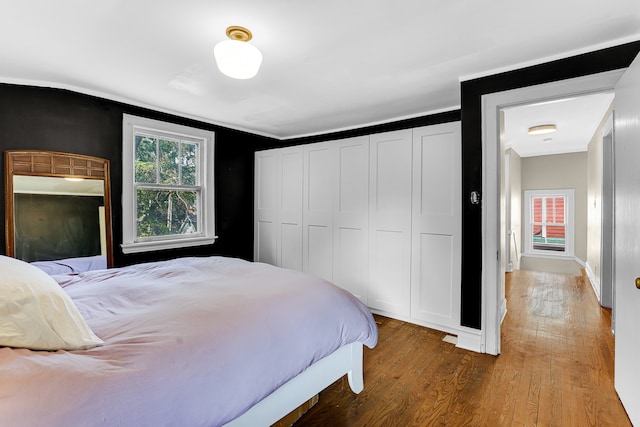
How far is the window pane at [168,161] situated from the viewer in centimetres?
362

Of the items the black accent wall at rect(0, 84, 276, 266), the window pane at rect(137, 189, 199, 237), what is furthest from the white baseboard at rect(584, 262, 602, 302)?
the window pane at rect(137, 189, 199, 237)

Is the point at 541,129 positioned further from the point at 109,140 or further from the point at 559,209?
the point at 109,140

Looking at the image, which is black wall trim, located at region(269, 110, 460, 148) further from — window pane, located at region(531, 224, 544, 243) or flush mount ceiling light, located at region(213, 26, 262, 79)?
window pane, located at region(531, 224, 544, 243)

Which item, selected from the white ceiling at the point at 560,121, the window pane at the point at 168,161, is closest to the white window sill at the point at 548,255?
the white ceiling at the point at 560,121

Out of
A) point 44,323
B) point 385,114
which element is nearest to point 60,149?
point 44,323

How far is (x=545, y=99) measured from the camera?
2.32 meters

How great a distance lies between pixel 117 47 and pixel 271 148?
2.73 meters

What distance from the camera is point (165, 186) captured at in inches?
142

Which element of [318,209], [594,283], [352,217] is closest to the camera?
[352,217]

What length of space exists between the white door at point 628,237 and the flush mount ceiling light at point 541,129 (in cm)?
269

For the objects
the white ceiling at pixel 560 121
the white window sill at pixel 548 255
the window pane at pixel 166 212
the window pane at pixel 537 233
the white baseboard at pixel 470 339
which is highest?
the white ceiling at pixel 560 121

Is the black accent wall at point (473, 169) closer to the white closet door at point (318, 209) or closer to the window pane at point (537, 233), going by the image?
the white closet door at point (318, 209)

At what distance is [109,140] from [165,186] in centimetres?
71

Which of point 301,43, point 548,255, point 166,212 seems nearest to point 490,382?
point 301,43
